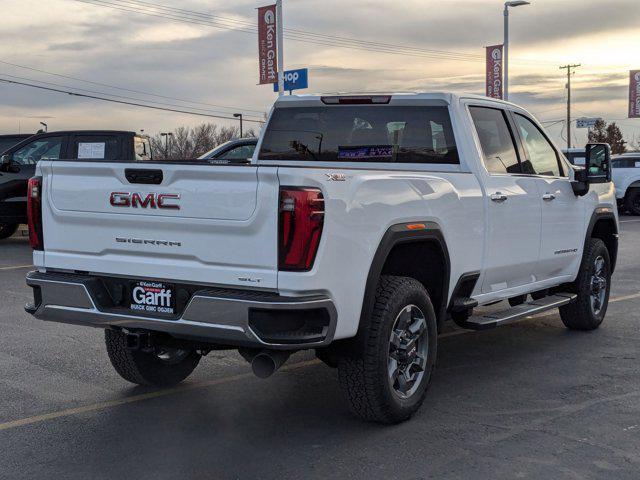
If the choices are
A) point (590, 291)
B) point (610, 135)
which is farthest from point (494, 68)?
point (610, 135)

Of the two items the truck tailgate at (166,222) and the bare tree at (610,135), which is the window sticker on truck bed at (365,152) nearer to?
the truck tailgate at (166,222)

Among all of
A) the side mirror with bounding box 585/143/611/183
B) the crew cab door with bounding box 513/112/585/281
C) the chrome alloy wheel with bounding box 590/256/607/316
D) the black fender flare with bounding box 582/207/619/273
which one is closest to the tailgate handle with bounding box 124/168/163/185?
the crew cab door with bounding box 513/112/585/281

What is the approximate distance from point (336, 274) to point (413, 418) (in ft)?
4.23

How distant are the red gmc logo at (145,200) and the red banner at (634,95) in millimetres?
54126

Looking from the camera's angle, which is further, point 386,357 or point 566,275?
point 566,275

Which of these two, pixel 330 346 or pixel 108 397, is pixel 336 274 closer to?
pixel 330 346

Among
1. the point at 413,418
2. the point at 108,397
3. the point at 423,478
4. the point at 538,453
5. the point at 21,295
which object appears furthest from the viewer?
the point at 21,295

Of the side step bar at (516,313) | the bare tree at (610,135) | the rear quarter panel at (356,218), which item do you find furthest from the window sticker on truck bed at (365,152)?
the bare tree at (610,135)

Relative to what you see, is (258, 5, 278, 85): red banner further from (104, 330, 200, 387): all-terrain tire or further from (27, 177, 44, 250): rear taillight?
(27, 177, 44, 250): rear taillight

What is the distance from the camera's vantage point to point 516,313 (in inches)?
246

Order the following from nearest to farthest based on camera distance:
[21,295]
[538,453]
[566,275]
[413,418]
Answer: [538,453] → [413,418] → [566,275] → [21,295]

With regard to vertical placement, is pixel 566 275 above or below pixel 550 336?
above

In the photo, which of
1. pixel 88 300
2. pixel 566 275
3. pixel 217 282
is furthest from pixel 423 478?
pixel 566 275

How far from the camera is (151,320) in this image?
459 centimetres
